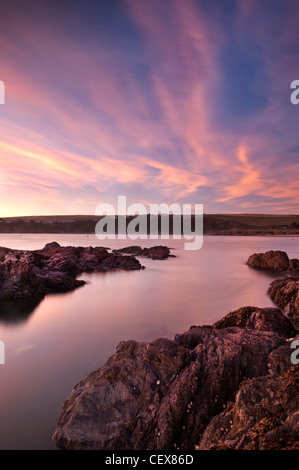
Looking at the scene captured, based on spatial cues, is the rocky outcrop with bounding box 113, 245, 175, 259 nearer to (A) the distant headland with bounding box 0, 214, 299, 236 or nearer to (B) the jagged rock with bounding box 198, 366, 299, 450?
(B) the jagged rock with bounding box 198, 366, 299, 450

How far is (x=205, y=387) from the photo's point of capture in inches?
239

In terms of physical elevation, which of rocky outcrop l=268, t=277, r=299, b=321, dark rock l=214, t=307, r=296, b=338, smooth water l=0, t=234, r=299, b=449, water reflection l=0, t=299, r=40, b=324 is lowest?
smooth water l=0, t=234, r=299, b=449

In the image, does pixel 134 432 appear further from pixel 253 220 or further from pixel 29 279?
pixel 253 220

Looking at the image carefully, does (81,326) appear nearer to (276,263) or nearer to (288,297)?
(288,297)

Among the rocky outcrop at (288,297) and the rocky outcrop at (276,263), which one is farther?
the rocky outcrop at (276,263)

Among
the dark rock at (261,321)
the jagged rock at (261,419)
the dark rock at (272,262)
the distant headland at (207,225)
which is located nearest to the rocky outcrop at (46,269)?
the dark rock at (261,321)

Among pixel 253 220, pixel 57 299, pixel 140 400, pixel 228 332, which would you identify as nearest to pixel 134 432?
pixel 140 400

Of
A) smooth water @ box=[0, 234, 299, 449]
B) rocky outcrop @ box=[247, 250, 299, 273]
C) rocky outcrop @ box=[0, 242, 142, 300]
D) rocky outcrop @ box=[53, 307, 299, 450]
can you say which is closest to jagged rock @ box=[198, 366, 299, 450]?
rocky outcrop @ box=[53, 307, 299, 450]

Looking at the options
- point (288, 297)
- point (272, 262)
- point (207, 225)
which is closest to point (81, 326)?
point (288, 297)

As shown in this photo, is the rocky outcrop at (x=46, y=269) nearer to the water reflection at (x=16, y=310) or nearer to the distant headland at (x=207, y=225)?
the water reflection at (x=16, y=310)

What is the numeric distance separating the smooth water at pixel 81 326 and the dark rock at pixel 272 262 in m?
3.40

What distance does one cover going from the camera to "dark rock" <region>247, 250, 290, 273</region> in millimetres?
31763

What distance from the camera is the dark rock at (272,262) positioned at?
31.8 meters

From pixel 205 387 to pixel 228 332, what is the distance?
8.83 feet
